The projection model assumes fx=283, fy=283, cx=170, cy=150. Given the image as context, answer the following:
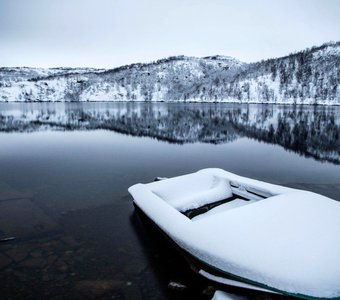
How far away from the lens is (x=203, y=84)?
14412 cm

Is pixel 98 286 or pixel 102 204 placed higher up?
pixel 102 204

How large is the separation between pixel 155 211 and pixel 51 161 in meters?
10.0

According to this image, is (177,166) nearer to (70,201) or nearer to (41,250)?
(70,201)

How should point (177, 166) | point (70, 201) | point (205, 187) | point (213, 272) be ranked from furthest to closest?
1. point (177, 166)
2. point (70, 201)
3. point (205, 187)
4. point (213, 272)

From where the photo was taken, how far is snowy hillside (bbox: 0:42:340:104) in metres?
106

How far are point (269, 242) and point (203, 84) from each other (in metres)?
145

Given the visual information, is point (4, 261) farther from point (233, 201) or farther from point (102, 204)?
point (233, 201)

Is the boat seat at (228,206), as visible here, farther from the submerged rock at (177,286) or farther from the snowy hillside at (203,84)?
the snowy hillside at (203,84)

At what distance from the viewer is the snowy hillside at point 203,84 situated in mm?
105500

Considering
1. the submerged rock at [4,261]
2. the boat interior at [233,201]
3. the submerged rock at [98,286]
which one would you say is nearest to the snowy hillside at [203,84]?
the boat interior at [233,201]

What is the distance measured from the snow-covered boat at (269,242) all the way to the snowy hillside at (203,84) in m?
100

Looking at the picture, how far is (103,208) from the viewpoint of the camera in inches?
296

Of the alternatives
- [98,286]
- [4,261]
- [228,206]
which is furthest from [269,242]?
[4,261]

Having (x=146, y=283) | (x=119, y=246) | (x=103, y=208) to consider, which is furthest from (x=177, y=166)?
(x=146, y=283)
